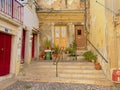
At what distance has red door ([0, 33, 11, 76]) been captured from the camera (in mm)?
9221

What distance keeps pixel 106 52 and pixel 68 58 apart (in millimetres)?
4551

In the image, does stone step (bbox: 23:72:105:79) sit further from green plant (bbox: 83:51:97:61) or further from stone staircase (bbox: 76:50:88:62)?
stone staircase (bbox: 76:50:88:62)

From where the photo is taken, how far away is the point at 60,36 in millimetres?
15586

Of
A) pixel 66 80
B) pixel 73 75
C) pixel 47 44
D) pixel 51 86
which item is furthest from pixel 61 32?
pixel 51 86

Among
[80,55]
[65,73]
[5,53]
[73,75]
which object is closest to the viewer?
[5,53]

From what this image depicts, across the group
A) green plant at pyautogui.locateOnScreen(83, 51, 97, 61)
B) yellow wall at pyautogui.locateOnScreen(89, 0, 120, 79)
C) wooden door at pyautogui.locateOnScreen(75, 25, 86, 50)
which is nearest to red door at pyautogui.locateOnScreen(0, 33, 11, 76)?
yellow wall at pyautogui.locateOnScreen(89, 0, 120, 79)

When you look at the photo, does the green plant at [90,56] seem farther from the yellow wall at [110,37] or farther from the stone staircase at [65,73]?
the yellow wall at [110,37]

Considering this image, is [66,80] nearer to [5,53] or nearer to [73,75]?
[73,75]

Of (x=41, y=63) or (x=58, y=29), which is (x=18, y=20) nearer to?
(x=41, y=63)

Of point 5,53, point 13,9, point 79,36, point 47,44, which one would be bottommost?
point 5,53

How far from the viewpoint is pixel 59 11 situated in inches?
591

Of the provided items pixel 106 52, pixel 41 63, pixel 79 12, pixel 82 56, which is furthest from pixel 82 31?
pixel 106 52

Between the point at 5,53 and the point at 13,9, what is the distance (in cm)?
201

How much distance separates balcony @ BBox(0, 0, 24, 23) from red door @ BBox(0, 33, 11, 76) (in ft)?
3.23
